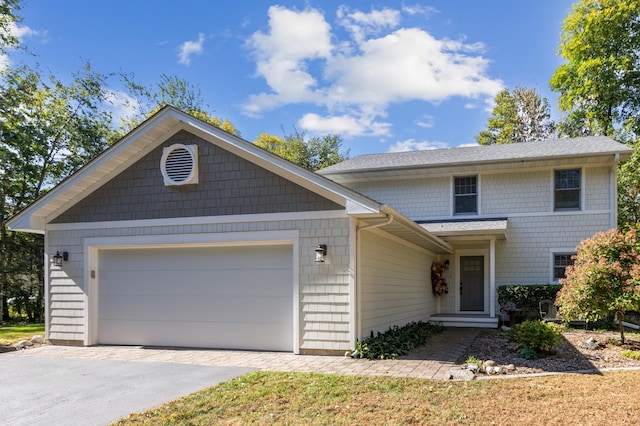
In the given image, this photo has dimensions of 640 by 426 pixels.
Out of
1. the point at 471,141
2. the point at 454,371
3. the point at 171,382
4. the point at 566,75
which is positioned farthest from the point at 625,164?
the point at 171,382

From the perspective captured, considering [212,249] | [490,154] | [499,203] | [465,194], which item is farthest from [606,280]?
[212,249]

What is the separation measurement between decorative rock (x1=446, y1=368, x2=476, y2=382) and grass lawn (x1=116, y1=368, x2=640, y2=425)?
186 millimetres

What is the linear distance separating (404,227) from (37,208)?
7364 mm

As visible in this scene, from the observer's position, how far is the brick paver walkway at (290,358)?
682 centimetres

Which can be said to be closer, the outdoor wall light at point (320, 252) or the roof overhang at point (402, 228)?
the roof overhang at point (402, 228)

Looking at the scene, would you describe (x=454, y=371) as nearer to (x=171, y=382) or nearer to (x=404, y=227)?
(x=404, y=227)

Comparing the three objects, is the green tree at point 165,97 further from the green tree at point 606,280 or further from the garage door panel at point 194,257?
the green tree at point 606,280

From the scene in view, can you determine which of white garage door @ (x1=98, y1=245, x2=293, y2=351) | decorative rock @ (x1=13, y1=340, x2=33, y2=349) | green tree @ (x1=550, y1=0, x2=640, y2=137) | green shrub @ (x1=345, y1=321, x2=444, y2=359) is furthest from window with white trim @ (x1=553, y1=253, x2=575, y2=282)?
decorative rock @ (x1=13, y1=340, x2=33, y2=349)

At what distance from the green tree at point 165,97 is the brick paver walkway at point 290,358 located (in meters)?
19.1

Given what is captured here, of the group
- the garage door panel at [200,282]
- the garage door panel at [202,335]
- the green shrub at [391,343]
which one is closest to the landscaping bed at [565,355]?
the green shrub at [391,343]

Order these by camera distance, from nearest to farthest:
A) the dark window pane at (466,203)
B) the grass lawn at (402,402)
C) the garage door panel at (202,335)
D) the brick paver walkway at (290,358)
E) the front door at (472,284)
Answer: the grass lawn at (402,402) → the brick paver walkway at (290,358) → the garage door panel at (202,335) → the dark window pane at (466,203) → the front door at (472,284)

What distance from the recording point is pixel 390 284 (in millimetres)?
10258

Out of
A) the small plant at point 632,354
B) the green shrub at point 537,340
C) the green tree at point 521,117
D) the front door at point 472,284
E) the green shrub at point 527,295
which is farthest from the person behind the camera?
the green tree at point 521,117

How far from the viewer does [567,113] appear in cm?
2356
